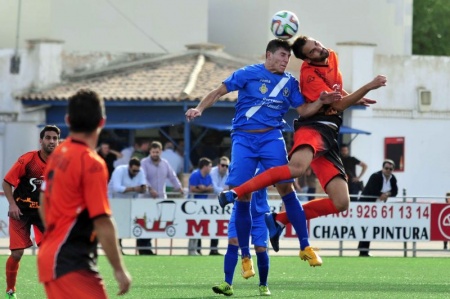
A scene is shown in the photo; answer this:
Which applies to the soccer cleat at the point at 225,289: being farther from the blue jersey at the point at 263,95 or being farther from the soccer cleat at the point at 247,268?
the blue jersey at the point at 263,95

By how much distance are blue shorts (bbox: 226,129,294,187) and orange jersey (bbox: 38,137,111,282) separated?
5.38m

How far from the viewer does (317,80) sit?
13344 millimetres

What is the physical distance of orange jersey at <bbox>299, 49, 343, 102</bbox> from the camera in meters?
13.3

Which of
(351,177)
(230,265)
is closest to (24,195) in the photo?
(230,265)

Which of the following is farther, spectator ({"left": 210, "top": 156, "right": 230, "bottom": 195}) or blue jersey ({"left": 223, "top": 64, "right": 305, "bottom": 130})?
spectator ({"left": 210, "top": 156, "right": 230, "bottom": 195})

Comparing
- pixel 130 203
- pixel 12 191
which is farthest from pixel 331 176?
pixel 130 203

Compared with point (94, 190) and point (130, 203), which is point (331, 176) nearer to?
point (94, 190)

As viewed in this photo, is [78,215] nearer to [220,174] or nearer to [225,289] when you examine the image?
[225,289]

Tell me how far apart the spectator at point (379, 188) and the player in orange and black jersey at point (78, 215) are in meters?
17.1

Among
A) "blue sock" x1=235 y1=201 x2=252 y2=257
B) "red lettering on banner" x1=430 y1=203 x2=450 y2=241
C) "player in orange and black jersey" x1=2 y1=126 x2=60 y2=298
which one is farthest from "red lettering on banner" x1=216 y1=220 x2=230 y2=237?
"blue sock" x1=235 y1=201 x2=252 y2=257

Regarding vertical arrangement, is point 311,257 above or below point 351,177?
below

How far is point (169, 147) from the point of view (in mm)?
32156

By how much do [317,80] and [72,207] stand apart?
5756mm

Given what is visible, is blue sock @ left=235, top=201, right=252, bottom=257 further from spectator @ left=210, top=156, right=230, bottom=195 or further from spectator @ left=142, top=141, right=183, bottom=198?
spectator @ left=210, top=156, right=230, bottom=195
